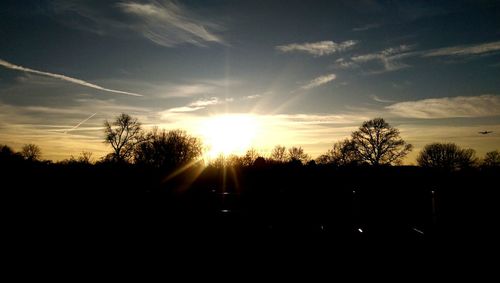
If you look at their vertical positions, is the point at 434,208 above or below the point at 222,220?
above

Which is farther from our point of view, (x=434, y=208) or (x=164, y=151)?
(x=164, y=151)

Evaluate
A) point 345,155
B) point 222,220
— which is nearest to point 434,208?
point 222,220

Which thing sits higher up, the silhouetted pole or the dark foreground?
the silhouetted pole

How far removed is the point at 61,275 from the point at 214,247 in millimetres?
3480

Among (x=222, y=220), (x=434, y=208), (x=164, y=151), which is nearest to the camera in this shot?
(x=434, y=208)

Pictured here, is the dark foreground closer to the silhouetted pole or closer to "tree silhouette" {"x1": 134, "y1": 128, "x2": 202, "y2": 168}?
the silhouetted pole

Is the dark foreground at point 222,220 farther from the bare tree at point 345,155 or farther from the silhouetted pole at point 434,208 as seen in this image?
the bare tree at point 345,155

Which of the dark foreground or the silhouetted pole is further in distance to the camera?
the silhouetted pole

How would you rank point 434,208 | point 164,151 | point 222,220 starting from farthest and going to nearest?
point 164,151, point 222,220, point 434,208

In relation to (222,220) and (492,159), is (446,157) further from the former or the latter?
(222,220)

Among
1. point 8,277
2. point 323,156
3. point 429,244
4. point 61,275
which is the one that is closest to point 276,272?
point 429,244

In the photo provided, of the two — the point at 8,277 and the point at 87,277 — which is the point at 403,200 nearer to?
the point at 87,277

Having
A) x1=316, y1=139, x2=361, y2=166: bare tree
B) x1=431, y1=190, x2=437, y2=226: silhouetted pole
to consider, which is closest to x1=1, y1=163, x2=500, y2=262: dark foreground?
x1=431, y1=190, x2=437, y2=226: silhouetted pole

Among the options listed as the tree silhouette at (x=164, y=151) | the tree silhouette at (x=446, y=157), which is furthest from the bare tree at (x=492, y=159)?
the tree silhouette at (x=164, y=151)
